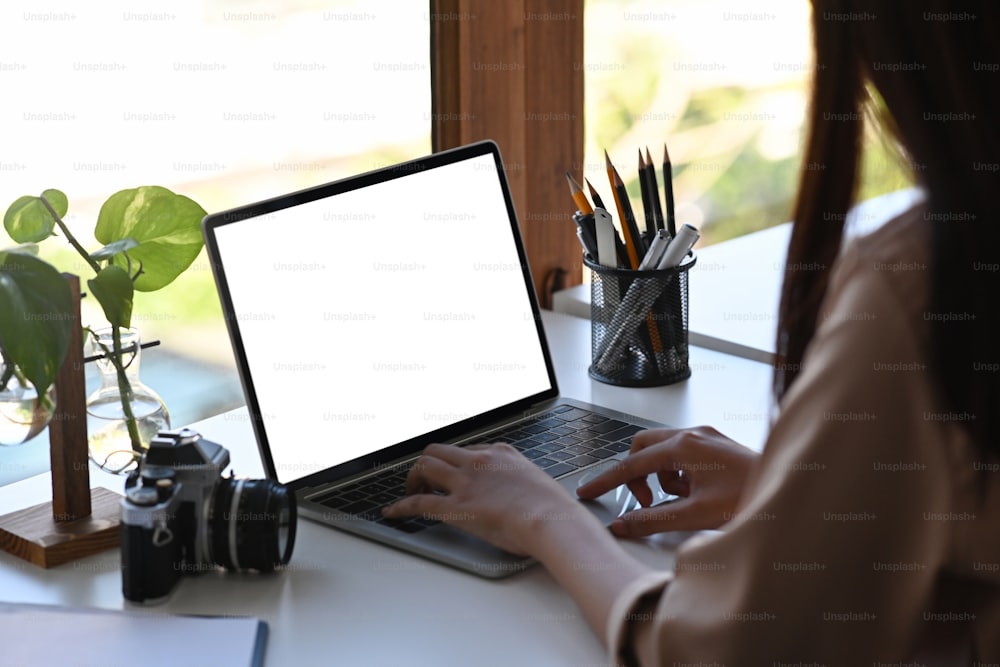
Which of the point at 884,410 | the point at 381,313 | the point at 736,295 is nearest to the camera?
the point at 884,410

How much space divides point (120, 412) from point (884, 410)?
75cm

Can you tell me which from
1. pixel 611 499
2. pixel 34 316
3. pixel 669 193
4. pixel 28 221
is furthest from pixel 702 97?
pixel 34 316

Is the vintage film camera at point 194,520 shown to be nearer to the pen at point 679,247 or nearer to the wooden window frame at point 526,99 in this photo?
the pen at point 679,247

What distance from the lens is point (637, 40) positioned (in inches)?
96.0

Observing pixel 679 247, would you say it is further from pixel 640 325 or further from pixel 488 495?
pixel 488 495

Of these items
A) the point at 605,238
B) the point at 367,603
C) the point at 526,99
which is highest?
the point at 526,99

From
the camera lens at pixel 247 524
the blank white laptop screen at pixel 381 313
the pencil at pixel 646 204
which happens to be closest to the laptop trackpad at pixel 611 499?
the blank white laptop screen at pixel 381 313

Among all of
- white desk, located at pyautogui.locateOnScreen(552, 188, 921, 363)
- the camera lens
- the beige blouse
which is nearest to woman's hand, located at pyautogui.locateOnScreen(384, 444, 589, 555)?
the camera lens

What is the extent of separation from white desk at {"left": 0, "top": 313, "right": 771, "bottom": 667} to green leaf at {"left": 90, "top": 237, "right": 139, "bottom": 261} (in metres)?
0.25

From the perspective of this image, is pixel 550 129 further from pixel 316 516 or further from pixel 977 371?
pixel 977 371

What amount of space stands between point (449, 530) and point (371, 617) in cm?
13

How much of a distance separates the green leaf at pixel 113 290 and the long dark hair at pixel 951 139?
0.65m

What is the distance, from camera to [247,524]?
0.91 m

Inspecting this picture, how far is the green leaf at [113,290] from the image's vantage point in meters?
1.04
